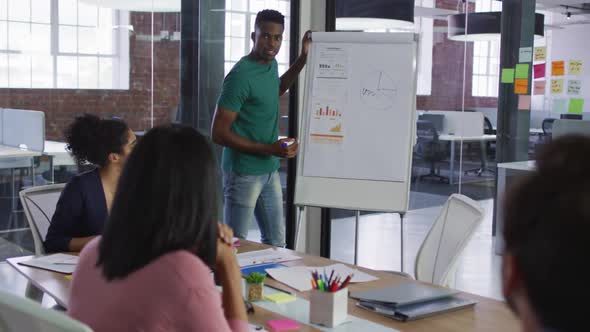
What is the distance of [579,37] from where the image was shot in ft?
15.7

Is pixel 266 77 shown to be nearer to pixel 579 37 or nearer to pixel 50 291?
pixel 50 291

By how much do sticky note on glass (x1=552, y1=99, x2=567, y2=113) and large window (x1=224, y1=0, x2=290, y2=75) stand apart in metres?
1.94

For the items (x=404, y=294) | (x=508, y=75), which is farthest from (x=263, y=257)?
(x=508, y=75)

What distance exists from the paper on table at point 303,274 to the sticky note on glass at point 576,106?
9.29 ft

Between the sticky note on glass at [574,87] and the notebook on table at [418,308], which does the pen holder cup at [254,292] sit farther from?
the sticky note on glass at [574,87]

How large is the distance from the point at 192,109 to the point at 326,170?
143cm

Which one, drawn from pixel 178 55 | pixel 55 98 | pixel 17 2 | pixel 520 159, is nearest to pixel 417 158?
pixel 520 159

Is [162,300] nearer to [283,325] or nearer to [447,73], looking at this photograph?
[283,325]

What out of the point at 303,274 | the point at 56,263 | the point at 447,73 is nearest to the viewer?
the point at 303,274

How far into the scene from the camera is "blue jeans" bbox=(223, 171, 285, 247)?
12.7 feet

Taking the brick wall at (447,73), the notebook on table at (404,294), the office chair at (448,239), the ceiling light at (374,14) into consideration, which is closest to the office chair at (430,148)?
the brick wall at (447,73)

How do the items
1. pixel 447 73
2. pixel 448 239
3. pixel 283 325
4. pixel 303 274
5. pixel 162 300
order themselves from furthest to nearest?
pixel 447 73 → pixel 448 239 → pixel 303 274 → pixel 283 325 → pixel 162 300

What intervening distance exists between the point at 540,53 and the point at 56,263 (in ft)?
12.6

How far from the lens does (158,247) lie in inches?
60.1
